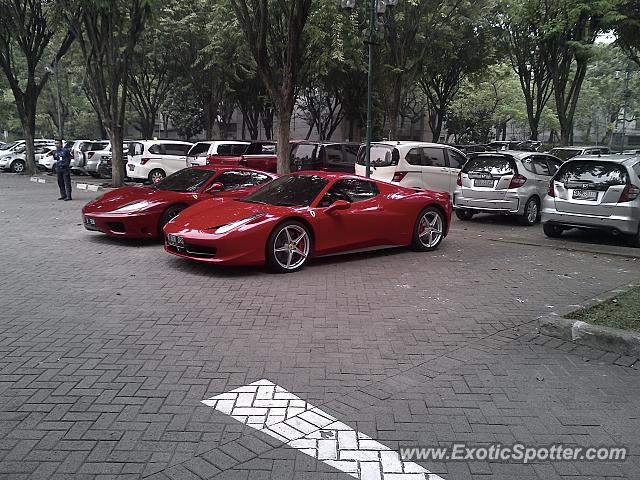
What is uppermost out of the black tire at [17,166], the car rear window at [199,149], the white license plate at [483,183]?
the car rear window at [199,149]

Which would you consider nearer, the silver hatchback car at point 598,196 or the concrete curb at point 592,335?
the concrete curb at point 592,335

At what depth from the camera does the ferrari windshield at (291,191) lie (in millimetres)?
8234

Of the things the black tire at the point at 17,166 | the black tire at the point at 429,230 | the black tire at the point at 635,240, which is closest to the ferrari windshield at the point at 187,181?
the black tire at the point at 429,230

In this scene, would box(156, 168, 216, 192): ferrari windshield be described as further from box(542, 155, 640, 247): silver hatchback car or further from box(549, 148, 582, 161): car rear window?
box(549, 148, 582, 161): car rear window

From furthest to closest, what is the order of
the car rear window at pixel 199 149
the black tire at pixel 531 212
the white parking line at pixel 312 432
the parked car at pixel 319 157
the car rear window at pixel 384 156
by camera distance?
the car rear window at pixel 199 149 → the parked car at pixel 319 157 → the car rear window at pixel 384 156 → the black tire at pixel 531 212 → the white parking line at pixel 312 432

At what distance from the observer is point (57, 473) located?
3064mm

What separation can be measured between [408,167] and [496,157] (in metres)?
2.04

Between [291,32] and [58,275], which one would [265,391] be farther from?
[291,32]

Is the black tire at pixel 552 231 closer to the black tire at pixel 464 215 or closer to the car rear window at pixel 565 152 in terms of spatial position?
the black tire at pixel 464 215

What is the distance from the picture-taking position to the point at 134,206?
378 inches

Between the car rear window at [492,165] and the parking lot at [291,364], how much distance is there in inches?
178

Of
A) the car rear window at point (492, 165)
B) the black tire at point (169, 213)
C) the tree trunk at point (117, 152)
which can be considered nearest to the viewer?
the black tire at point (169, 213)

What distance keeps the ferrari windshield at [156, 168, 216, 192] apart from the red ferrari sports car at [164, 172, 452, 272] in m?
1.55

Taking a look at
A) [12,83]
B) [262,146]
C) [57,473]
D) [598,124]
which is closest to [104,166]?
[12,83]
